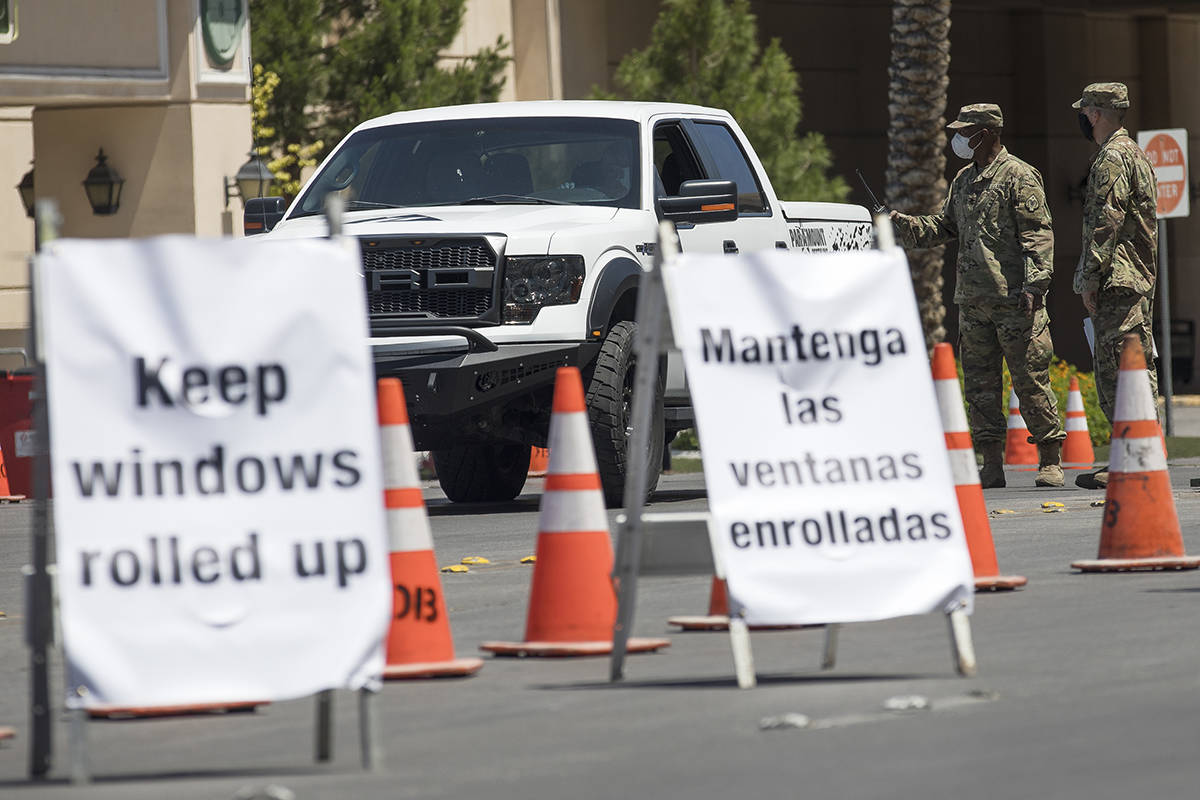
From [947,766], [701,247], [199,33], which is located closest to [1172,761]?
[947,766]

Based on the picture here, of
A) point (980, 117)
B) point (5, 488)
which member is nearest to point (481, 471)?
point (980, 117)

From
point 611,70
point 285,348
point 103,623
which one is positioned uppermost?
point 611,70

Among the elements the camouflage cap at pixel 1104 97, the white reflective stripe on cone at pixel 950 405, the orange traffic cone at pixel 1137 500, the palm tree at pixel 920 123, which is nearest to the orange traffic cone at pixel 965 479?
the white reflective stripe on cone at pixel 950 405

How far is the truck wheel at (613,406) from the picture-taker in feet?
41.2

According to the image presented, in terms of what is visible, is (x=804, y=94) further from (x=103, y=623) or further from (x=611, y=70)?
(x=103, y=623)

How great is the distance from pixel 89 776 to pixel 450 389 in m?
6.59

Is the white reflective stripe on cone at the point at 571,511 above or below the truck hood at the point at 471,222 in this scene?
below

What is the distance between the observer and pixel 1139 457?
9.36m

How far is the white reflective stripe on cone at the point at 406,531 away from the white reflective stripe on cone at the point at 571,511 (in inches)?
19.2

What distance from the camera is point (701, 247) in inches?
534

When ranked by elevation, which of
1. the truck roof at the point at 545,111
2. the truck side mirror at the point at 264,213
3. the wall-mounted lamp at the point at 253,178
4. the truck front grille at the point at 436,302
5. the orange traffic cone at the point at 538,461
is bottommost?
the orange traffic cone at the point at 538,461

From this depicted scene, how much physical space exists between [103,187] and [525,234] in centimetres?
1378

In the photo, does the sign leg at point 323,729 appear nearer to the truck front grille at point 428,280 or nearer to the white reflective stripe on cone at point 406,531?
the white reflective stripe on cone at point 406,531

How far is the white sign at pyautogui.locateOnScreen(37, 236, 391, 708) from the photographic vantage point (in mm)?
5652
